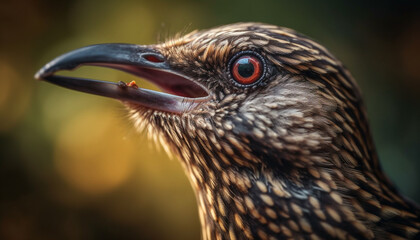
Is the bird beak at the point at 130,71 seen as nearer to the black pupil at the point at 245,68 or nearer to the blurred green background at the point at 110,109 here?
the black pupil at the point at 245,68

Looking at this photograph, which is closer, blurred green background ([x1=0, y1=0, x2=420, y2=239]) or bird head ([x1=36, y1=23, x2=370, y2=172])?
bird head ([x1=36, y1=23, x2=370, y2=172])

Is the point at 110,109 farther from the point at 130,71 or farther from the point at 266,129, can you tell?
the point at 266,129

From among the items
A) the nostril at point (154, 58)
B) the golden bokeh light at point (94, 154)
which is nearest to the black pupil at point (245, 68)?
the nostril at point (154, 58)

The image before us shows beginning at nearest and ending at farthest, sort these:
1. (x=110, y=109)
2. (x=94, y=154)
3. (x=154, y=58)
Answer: (x=154, y=58) → (x=110, y=109) → (x=94, y=154)

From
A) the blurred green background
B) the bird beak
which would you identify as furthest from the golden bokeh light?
the bird beak

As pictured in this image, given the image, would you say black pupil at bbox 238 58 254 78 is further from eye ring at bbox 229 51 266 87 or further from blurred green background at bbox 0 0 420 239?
blurred green background at bbox 0 0 420 239

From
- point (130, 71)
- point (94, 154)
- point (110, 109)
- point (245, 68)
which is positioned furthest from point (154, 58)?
point (94, 154)

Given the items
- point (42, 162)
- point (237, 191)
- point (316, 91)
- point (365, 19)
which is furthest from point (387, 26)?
point (42, 162)
